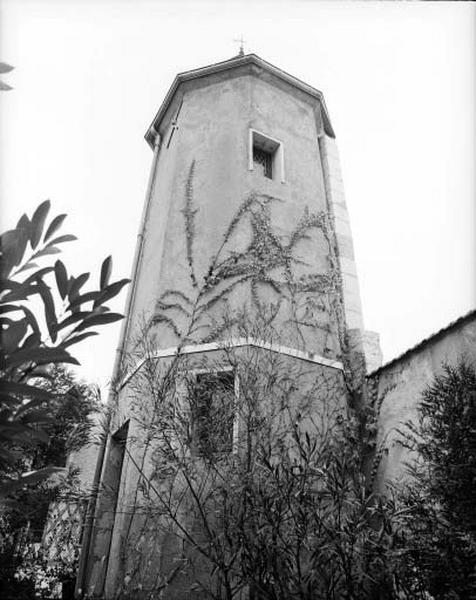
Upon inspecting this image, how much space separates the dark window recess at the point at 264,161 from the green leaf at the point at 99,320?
7.63 m

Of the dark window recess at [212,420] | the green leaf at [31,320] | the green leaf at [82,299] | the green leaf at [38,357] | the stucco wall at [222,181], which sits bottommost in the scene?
the green leaf at [38,357]

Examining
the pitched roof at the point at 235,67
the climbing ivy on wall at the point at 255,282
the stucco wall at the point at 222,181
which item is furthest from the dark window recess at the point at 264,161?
the pitched roof at the point at 235,67

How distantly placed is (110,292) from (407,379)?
212 inches

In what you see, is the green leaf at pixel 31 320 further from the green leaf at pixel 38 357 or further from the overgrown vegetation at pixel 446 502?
the overgrown vegetation at pixel 446 502

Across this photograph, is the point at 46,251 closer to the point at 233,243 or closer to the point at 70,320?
the point at 70,320

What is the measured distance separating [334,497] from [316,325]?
→ 3.55 metres

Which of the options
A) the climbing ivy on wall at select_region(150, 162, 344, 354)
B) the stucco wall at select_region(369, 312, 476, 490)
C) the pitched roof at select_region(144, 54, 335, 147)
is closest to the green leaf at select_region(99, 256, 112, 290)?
the stucco wall at select_region(369, 312, 476, 490)

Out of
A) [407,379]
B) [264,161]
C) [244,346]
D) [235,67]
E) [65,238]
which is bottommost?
[65,238]

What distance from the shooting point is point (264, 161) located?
356 inches

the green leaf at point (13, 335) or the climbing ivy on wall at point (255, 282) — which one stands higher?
the climbing ivy on wall at point (255, 282)

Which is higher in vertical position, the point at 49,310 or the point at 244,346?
the point at 244,346

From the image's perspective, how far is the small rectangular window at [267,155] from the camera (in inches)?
342

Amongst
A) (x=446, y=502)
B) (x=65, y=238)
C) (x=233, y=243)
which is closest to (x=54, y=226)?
(x=65, y=238)

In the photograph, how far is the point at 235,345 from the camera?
6.41 meters
